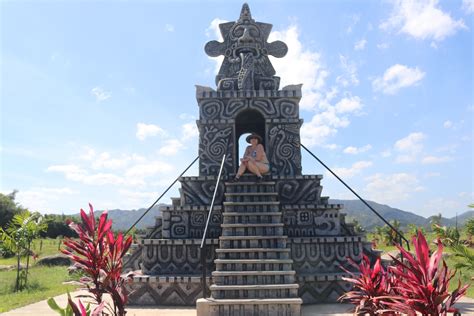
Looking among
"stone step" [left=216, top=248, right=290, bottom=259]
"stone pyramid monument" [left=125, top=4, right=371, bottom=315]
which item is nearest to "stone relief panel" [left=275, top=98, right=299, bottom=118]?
"stone pyramid monument" [left=125, top=4, right=371, bottom=315]

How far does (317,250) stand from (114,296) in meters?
4.67

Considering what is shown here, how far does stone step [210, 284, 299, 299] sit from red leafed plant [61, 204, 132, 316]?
6.81 feet

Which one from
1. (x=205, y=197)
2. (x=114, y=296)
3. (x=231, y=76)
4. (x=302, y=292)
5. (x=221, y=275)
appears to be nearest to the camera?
(x=114, y=296)

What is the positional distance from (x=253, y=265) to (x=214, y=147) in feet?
11.7

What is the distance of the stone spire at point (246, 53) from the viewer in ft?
30.0

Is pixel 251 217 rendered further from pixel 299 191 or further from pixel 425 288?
pixel 425 288

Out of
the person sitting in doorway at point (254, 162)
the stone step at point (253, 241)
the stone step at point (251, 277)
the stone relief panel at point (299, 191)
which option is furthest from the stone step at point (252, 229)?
the stone relief panel at point (299, 191)

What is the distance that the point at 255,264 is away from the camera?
19.0 feet

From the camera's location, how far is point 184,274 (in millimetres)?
6953

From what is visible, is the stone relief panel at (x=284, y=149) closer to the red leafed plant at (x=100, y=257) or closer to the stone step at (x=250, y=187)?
the stone step at (x=250, y=187)

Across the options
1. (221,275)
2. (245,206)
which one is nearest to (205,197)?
(245,206)

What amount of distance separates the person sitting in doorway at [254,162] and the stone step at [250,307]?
288 centimetres

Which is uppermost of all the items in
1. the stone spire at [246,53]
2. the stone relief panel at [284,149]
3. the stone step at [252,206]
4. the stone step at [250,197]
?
the stone spire at [246,53]

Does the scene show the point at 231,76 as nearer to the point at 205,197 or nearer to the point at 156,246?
the point at 205,197
